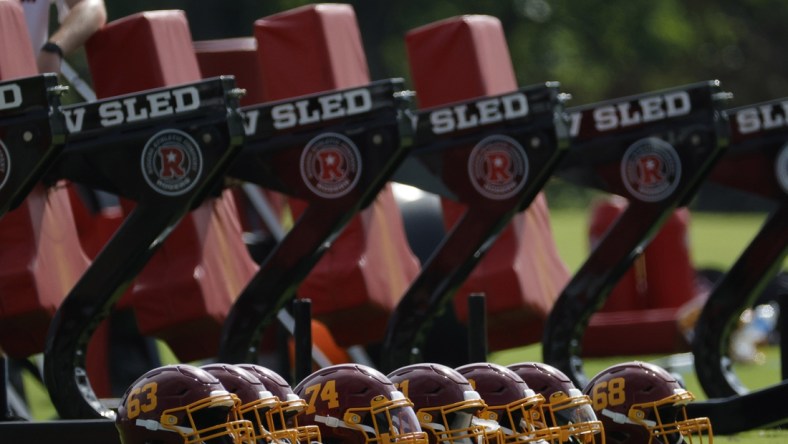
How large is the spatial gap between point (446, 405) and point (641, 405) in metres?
0.83

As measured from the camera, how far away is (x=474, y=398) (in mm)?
6473

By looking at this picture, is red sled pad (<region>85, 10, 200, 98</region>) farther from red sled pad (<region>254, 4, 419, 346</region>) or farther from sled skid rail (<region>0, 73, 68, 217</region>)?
sled skid rail (<region>0, 73, 68, 217</region>)

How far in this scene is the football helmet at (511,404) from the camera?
664 centimetres

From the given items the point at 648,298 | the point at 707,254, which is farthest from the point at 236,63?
the point at 707,254

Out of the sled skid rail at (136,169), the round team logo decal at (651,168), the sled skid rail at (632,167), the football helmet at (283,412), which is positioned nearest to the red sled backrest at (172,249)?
the sled skid rail at (136,169)

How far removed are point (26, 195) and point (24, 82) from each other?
45cm

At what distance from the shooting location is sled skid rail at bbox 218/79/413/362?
27.6 ft

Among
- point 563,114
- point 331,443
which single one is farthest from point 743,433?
point 331,443

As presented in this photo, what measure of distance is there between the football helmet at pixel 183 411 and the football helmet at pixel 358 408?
1.13ft

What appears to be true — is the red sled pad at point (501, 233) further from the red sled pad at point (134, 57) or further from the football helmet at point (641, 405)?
the football helmet at point (641, 405)

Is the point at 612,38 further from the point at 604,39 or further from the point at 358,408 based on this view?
the point at 358,408

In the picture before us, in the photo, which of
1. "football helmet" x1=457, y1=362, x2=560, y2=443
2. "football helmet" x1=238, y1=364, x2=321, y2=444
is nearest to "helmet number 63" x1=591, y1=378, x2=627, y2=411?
"football helmet" x1=457, y1=362, x2=560, y2=443

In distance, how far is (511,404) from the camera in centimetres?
666

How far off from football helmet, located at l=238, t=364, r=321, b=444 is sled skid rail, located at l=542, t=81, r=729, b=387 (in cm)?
284
